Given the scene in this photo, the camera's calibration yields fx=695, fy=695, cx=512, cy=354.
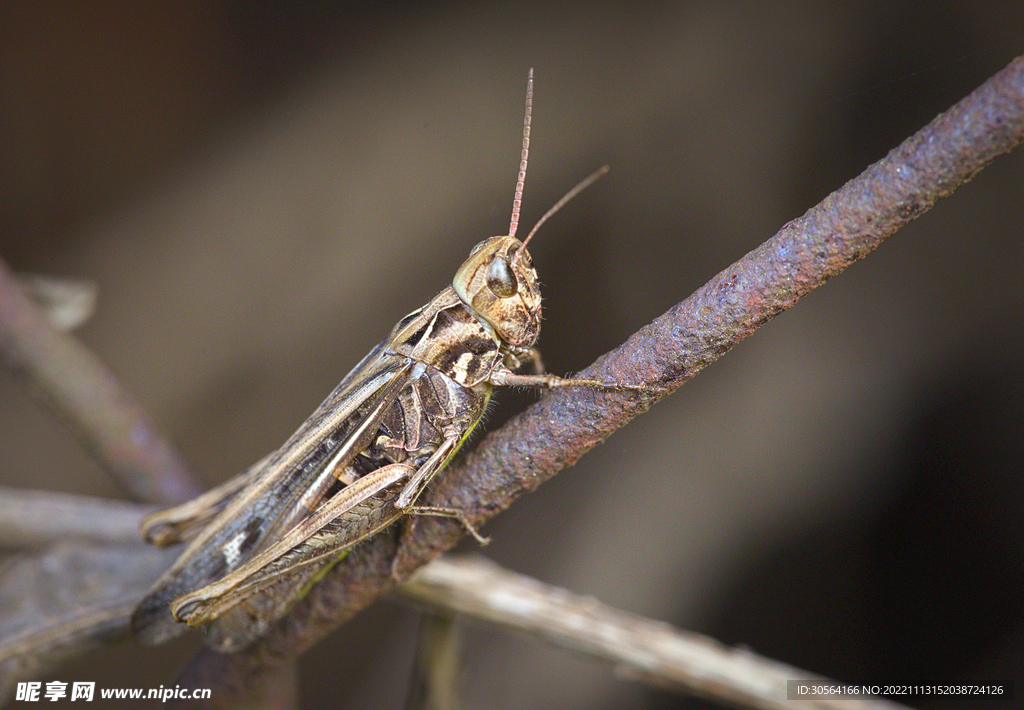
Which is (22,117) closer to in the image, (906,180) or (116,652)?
(116,652)

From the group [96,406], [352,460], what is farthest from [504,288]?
[96,406]

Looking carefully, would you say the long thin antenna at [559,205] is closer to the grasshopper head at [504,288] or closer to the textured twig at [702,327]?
the grasshopper head at [504,288]

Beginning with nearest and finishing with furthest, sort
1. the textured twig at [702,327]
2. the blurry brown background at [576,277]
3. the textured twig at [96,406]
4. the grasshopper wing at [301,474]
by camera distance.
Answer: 1. the textured twig at [702,327]
2. the grasshopper wing at [301,474]
3. the blurry brown background at [576,277]
4. the textured twig at [96,406]

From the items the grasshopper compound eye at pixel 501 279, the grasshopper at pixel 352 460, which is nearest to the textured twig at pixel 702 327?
the grasshopper at pixel 352 460

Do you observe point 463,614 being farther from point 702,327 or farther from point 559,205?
point 702,327

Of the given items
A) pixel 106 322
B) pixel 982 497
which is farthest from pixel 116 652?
pixel 982 497

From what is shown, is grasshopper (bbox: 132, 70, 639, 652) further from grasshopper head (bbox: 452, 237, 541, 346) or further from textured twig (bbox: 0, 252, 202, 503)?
textured twig (bbox: 0, 252, 202, 503)

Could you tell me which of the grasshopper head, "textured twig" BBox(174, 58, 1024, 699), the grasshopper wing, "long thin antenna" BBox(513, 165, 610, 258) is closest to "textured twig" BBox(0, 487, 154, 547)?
the grasshopper wing
